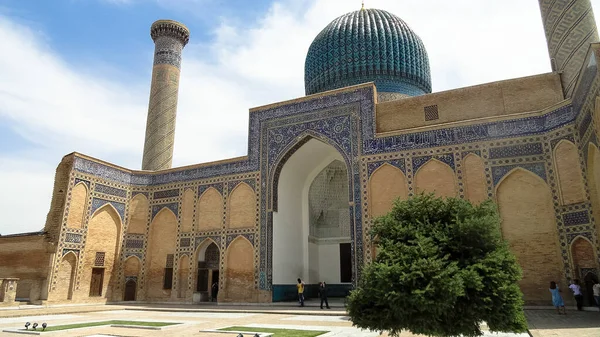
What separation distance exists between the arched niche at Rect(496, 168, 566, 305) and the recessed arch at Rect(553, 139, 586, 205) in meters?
0.33

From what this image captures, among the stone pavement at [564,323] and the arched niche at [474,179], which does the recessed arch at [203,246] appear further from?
the stone pavement at [564,323]

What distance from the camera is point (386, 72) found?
47.8ft

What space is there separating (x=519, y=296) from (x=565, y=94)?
7.46m

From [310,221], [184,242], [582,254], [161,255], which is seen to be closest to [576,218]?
[582,254]

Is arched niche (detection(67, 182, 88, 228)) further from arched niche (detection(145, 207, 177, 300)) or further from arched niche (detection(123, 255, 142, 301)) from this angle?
arched niche (detection(145, 207, 177, 300))

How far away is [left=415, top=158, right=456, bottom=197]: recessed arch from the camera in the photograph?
979 centimetres

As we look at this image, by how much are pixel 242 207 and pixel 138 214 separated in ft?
12.0

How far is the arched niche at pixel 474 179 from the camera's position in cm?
945

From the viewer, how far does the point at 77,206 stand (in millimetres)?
Result: 12055

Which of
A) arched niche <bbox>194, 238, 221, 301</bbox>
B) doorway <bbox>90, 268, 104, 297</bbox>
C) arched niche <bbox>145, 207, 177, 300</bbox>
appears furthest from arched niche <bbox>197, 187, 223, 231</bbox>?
doorway <bbox>90, 268, 104, 297</bbox>

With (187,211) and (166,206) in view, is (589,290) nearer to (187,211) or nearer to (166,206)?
(187,211)

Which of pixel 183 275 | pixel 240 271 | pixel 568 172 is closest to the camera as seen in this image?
pixel 568 172

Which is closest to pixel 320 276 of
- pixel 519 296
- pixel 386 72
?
pixel 386 72

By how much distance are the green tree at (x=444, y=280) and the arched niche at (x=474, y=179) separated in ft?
16.7
